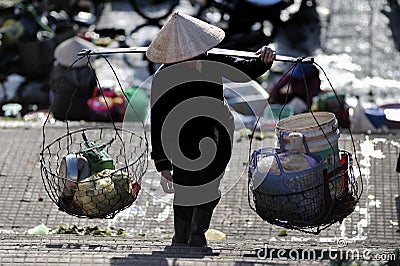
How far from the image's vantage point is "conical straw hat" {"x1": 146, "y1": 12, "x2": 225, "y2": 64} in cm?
449

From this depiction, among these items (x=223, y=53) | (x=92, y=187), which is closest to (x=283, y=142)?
(x=223, y=53)

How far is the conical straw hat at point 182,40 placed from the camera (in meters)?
4.49

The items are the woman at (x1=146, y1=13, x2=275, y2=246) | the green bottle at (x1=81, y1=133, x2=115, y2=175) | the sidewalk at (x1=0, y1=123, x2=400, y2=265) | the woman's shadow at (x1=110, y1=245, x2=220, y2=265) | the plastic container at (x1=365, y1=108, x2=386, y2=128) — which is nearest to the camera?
the woman's shadow at (x1=110, y1=245, x2=220, y2=265)

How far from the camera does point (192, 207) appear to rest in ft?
16.0

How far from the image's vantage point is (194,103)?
15.5ft

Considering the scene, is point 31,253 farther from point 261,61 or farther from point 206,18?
point 206,18

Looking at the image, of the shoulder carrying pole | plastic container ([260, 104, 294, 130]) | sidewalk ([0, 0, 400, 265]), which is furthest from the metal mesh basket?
plastic container ([260, 104, 294, 130])

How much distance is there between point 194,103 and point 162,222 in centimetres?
152

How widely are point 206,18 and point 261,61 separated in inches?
265

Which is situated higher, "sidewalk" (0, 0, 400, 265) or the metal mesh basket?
the metal mesh basket

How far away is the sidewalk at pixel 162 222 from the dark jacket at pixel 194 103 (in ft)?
2.11

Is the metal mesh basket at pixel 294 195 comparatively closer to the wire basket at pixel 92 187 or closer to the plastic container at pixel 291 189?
the plastic container at pixel 291 189

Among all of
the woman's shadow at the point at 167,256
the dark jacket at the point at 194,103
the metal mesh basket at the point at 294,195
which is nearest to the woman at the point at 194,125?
the dark jacket at the point at 194,103

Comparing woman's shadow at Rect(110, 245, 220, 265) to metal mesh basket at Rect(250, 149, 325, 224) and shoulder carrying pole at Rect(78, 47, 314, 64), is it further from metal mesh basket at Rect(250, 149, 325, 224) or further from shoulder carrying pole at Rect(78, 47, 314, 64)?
shoulder carrying pole at Rect(78, 47, 314, 64)
